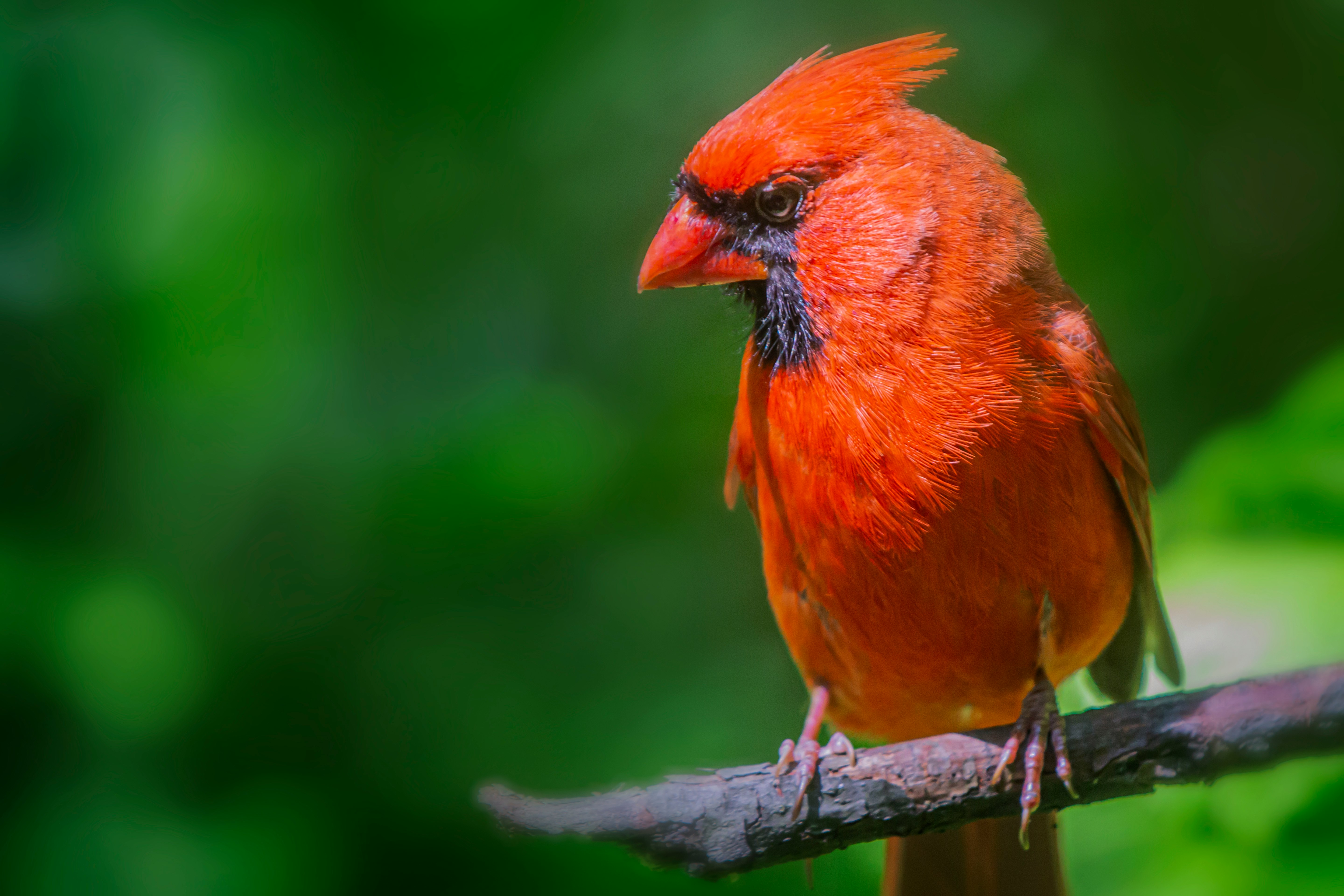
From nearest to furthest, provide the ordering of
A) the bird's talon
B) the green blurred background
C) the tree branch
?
the tree branch, the bird's talon, the green blurred background

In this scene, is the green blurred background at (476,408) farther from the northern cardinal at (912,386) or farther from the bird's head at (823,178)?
the bird's head at (823,178)

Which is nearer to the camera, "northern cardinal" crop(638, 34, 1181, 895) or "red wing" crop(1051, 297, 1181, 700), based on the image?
"northern cardinal" crop(638, 34, 1181, 895)

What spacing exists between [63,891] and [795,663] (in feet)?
3.97

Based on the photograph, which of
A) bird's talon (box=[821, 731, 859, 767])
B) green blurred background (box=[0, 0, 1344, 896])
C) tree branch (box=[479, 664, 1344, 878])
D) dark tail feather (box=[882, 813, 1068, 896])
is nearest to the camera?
tree branch (box=[479, 664, 1344, 878])

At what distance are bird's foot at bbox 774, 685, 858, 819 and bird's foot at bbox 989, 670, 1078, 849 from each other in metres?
0.22

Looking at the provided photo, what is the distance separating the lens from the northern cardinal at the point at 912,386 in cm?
132

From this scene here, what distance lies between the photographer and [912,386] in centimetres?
132

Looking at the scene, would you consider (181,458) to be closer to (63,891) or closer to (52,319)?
(52,319)

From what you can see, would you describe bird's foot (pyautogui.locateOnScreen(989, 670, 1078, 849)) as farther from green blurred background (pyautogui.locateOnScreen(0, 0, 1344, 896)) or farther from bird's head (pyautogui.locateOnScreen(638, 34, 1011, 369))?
bird's head (pyautogui.locateOnScreen(638, 34, 1011, 369))

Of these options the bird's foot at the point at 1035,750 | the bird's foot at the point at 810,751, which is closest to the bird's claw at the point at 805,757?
the bird's foot at the point at 810,751

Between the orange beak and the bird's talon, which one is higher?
the orange beak

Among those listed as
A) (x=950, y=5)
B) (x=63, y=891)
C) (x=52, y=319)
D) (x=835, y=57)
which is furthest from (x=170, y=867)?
(x=950, y=5)

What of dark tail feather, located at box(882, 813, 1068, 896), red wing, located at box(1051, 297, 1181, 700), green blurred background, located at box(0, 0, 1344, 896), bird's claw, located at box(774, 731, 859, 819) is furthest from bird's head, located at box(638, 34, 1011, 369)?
dark tail feather, located at box(882, 813, 1068, 896)

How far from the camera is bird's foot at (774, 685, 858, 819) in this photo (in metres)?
1.44
